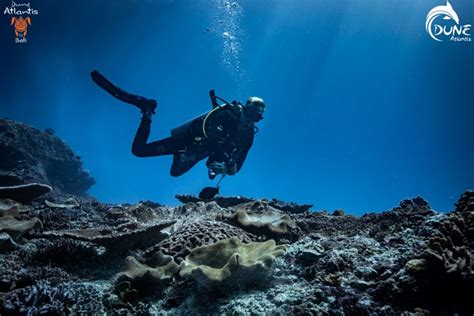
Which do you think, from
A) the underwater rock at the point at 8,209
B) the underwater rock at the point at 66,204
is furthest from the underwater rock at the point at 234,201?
the underwater rock at the point at 8,209

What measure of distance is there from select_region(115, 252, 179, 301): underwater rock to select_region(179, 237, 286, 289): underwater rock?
219 millimetres

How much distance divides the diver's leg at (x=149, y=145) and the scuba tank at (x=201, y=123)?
412mm

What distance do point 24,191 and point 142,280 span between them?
5862mm

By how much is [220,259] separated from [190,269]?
423 mm

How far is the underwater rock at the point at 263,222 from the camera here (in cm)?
480

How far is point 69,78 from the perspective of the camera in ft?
244

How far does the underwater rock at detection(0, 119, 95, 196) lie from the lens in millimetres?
16984

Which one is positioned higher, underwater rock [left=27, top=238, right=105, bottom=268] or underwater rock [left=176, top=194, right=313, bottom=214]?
underwater rock [left=176, top=194, right=313, bottom=214]

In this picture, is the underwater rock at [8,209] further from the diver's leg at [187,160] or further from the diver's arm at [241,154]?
the diver's arm at [241,154]

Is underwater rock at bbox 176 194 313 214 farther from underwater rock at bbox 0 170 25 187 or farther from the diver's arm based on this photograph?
underwater rock at bbox 0 170 25 187

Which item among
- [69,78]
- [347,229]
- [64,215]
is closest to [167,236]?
[347,229]

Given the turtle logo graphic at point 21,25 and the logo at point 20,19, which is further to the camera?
the turtle logo graphic at point 21,25

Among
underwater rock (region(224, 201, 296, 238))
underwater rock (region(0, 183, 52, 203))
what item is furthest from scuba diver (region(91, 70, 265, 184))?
underwater rock (region(0, 183, 52, 203))

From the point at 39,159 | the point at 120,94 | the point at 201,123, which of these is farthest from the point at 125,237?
the point at 39,159
